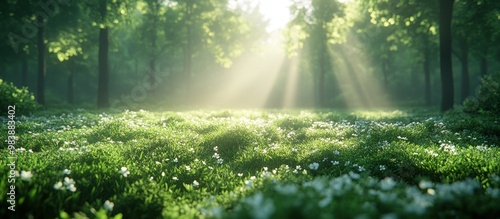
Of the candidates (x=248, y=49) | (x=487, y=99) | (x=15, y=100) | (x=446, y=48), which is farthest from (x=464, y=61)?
(x=15, y=100)

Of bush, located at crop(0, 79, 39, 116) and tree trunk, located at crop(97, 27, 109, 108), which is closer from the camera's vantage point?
bush, located at crop(0, 79, 39, 116)

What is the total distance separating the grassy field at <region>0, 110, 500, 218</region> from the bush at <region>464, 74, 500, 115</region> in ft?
9.01

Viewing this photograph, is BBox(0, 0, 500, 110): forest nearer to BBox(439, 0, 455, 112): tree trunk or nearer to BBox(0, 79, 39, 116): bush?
BBox(439, 0, 455, 112): tree trunk

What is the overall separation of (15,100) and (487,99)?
20.7m

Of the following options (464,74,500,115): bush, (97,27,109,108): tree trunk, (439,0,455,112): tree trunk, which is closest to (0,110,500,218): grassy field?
(464,74,500,115): bush

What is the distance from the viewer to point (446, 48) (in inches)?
714

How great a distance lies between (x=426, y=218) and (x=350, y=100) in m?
44.6

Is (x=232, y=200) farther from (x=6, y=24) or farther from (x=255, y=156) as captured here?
(x=6, y=24)

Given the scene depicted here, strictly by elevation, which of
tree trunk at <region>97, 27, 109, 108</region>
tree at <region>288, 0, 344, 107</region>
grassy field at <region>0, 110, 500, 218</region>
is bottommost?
grassy field at <region>0, 110, 500, 218</region>

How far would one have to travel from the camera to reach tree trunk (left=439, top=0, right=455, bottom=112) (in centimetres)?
1779

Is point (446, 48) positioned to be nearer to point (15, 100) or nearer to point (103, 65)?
point (103, 65)

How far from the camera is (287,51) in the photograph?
2866 centimetres

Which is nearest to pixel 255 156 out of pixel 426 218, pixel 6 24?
pixel 426 218

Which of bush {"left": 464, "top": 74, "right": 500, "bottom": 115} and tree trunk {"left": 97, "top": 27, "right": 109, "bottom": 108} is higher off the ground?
tree trunk {"left": 97, "top": 27, "right": 109, "bottom": 108}
